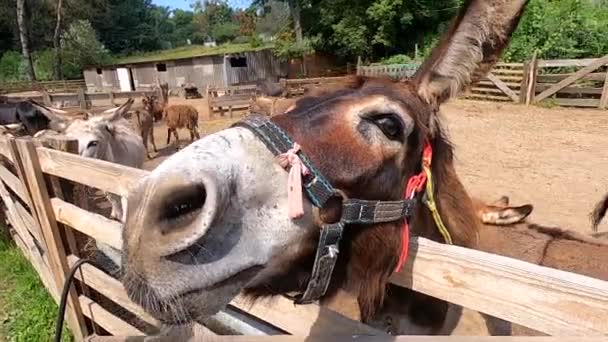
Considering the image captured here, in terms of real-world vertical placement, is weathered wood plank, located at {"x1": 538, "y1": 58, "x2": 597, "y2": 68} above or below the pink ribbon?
below

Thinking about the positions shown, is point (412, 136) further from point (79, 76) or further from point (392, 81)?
point (79, 76)

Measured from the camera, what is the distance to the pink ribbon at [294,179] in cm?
123

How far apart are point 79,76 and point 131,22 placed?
22494 millimetres

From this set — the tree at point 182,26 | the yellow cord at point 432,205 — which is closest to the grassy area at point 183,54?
the yellow cord at point 432,205

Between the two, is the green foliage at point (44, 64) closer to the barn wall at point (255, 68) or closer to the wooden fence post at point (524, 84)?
the barn wall at point (255, 68)

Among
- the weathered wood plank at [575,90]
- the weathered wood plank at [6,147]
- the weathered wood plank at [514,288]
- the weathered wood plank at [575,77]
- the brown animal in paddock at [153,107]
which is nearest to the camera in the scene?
the weathered wood plank at [514,288]

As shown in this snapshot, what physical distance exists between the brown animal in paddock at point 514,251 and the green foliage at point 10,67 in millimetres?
54805

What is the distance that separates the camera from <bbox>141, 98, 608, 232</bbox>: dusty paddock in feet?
22.2

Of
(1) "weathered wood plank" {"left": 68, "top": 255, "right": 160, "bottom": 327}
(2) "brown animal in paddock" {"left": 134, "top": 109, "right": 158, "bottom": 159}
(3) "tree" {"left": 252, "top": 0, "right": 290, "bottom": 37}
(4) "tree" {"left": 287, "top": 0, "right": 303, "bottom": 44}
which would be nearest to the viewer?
(1) "weathered wood plank" {"left": 68, "top": 255, "right": 160, "bottom": 327}

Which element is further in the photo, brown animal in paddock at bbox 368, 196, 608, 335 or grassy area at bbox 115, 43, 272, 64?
grassy area at bbox 115, 43, 272, 64

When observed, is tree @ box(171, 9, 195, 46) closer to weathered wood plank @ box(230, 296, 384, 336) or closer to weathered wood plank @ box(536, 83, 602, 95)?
weathered wood plank @ box(536, 83, 602, 95)

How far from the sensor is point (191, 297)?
3.75 feet

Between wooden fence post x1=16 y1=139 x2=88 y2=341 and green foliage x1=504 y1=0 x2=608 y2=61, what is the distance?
59.7 ft

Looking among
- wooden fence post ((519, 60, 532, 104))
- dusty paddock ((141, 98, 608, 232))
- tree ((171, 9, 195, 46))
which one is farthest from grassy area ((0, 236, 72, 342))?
tree ((171, 9, 195, 46))
